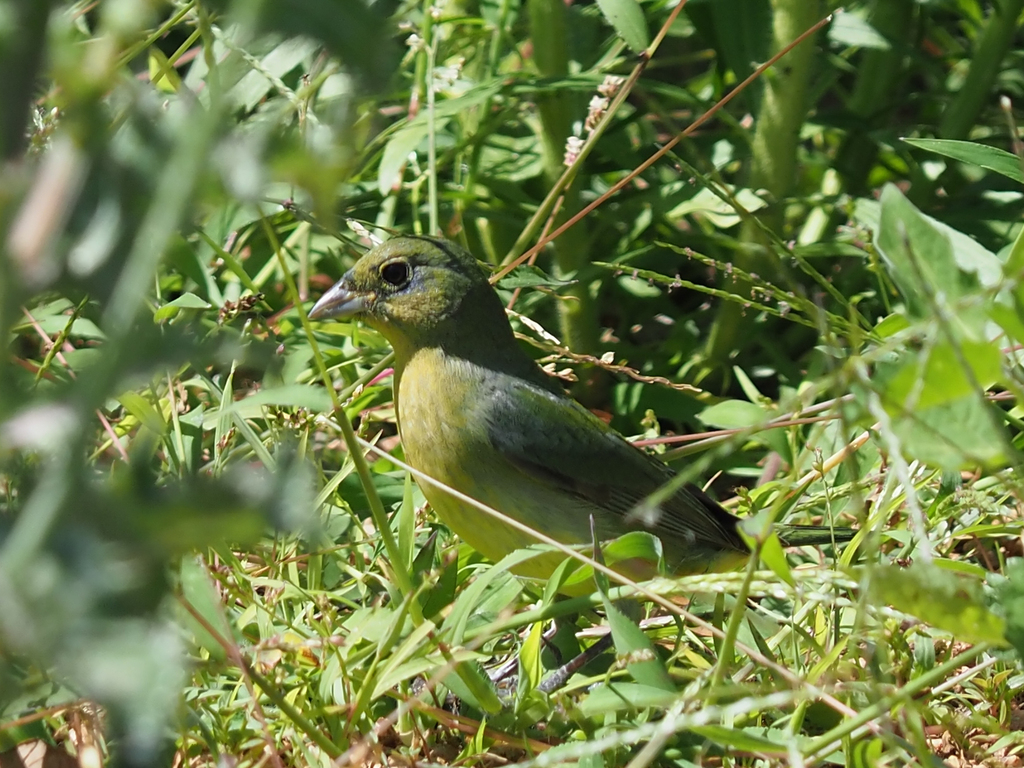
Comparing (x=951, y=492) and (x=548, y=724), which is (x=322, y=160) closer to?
(x=548, y=724)

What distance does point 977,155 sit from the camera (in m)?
2.76

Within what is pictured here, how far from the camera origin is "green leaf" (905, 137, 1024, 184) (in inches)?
107

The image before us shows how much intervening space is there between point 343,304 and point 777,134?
151cm

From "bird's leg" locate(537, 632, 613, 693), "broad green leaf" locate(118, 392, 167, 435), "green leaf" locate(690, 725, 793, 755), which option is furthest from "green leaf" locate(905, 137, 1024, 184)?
"broad green leaf" locate(118, 392, 167, 435)

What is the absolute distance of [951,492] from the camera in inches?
103

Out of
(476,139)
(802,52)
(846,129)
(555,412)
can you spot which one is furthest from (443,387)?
(846,129)

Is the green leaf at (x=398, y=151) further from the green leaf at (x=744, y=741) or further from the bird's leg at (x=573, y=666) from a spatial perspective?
the green leaf at (x=744, y=741)

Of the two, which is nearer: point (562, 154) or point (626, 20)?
point (626, 20)

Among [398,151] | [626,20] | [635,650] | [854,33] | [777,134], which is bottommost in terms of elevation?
[635,650]

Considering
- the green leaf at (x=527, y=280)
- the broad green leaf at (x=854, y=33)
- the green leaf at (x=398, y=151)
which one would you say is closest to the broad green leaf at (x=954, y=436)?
the green leaf at (x=527, y=280)

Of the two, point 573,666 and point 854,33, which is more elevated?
point 854,33

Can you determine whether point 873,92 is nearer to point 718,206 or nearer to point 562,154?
point 718,206

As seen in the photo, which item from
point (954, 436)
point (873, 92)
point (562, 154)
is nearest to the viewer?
point (954, 436)

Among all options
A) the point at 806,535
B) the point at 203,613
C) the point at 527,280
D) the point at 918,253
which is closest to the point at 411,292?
the point at 527,280
